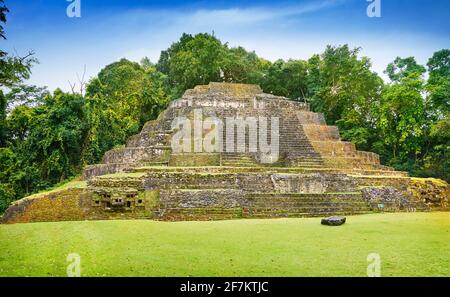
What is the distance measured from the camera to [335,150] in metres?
21.0

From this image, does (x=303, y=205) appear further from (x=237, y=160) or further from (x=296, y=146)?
(x=296, y=146)

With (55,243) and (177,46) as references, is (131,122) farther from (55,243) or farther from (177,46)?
(55,243)

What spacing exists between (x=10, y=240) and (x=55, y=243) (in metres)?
1.22

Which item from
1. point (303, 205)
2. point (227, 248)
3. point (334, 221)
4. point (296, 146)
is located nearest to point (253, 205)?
point (303, 205)

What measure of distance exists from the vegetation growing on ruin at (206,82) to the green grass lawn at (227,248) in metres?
10.7

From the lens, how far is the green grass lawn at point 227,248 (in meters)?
5.86

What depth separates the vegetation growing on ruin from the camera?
20578 millimetres

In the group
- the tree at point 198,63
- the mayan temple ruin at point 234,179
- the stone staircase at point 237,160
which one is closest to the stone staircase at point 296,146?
the mayan temple ruin at point 234,179

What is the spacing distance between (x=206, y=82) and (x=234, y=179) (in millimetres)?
15193

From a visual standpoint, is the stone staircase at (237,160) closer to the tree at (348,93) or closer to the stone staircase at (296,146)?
the stone staircase at (296,146)

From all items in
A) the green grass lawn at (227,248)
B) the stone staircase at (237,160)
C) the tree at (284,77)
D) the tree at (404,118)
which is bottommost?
the green grass lawn at (227,248)

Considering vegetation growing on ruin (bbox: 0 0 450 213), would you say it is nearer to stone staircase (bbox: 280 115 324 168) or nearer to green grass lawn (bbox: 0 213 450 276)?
stone staircase (bbox: 280 115 324 168)

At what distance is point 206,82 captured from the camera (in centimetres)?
2822
